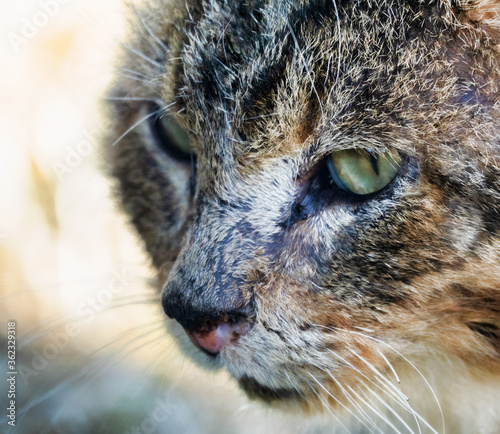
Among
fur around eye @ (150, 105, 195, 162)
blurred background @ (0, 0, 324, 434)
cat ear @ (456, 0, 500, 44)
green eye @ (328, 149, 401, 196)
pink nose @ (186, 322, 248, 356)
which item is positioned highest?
cat ear @ (456, 0, 500, 44)

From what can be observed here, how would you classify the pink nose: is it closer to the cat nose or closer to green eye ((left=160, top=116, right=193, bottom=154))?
the cat nose

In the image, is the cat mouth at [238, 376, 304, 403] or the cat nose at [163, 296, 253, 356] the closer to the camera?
the cat nose at [163, 296, 253, 356]

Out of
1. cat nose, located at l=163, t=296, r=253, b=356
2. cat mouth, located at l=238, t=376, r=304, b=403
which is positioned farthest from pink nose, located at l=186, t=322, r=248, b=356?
cat mouth, located at l=238, t=376, r=304, b=403

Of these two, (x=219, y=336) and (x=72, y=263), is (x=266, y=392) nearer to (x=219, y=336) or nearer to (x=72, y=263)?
(x=219, y=336)

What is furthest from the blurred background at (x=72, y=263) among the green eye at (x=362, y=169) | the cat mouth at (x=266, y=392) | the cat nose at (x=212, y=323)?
the green eye at (x=362, y=169)

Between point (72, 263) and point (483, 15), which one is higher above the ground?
point (483, 15)

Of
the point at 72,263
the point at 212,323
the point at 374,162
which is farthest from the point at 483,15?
the point at 72,263

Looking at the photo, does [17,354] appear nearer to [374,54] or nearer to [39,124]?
[39,124]
